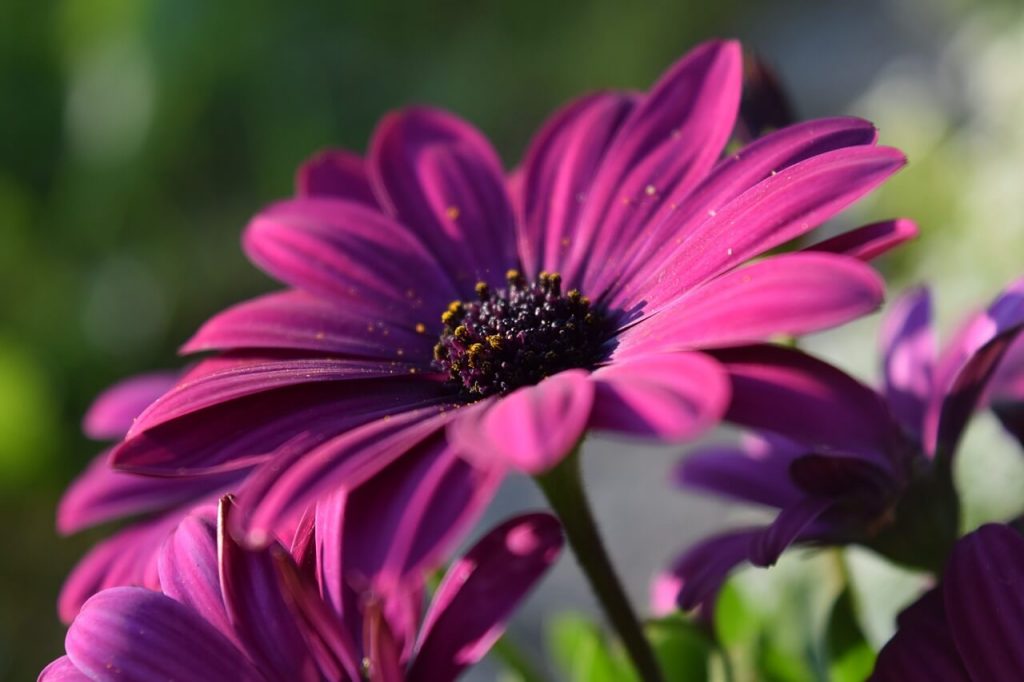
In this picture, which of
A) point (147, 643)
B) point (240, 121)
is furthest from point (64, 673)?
point (240, 121)

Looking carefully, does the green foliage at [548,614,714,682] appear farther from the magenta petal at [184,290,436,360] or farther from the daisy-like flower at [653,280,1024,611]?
the magenta petal at [184,290,436,360]

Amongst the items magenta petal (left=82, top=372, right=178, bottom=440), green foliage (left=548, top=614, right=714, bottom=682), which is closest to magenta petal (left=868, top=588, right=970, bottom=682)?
green foliage (left=548, top=614, right=714, bottom=682)

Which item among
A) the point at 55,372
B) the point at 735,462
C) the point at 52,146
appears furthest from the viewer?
the point at 52,146

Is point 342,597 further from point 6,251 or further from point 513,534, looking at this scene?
point 6,251

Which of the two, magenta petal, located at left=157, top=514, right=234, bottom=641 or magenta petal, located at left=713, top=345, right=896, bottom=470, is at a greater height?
magenta petal, located at left=713, top=345, right=896, bottom=470

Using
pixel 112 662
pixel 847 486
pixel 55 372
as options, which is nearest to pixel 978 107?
pixel 55 372

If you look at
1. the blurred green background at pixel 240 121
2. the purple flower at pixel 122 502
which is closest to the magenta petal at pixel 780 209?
the purple flower at pixel 122 502

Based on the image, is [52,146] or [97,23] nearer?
[97,23]
